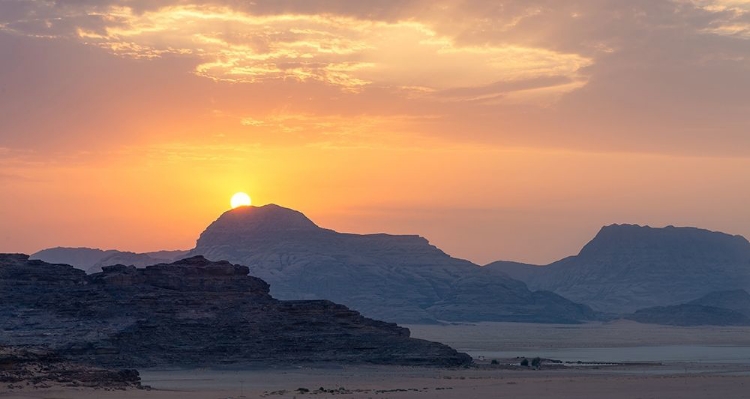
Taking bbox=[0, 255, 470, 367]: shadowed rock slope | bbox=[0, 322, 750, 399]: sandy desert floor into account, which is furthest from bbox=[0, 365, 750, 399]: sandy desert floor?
bbox=[0, 255, 470, 367]: shadowed rock slope

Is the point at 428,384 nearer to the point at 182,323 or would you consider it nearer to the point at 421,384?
the point at 421,384

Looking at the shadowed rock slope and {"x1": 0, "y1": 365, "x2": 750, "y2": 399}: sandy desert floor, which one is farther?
the shadowed rock slope

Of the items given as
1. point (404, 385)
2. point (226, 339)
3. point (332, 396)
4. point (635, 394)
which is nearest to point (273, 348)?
point (226, 339)

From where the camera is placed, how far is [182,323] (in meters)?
96.9

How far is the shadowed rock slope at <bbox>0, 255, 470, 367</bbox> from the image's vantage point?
92188 mm

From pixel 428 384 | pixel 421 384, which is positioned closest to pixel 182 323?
pixel 421 384

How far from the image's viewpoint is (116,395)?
2450 inches

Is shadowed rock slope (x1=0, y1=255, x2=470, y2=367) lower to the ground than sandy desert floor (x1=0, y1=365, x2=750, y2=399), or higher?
higher

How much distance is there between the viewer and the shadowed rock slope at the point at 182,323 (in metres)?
92.2

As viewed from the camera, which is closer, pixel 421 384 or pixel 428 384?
pixel 428 384

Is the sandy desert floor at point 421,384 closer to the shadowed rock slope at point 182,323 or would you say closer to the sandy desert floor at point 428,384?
the sandy desert floor at point 428,384

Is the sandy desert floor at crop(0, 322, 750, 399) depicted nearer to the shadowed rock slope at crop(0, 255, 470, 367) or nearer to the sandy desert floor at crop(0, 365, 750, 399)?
the sandy desert floor at crop(0, 365, 750, 399)

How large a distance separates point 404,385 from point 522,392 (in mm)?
10157

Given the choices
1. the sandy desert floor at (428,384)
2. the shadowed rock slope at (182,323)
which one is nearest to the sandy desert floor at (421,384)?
the sandy desert floor at (428,384)
